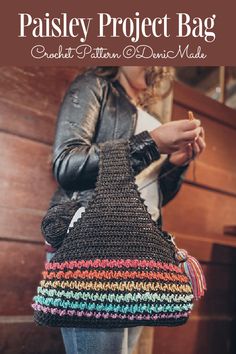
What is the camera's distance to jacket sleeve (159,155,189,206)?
0.81 meters

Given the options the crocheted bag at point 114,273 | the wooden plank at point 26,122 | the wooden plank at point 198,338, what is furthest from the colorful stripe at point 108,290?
the wooden plank at point 198,338

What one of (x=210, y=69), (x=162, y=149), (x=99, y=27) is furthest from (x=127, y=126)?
(x=210, y=69)

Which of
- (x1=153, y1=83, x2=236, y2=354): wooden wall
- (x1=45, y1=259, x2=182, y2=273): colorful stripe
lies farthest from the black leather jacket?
(x1=153, y1=83, x2=236, y2=354): wooden wall

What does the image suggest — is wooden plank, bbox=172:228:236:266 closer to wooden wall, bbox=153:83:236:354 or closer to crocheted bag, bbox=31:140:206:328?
wooden wall, bbox=153:83:236:354

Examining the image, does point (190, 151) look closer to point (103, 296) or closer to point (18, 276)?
point (103, 296)

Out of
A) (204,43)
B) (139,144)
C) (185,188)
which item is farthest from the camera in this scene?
(185,188)

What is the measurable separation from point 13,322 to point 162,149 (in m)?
0.64

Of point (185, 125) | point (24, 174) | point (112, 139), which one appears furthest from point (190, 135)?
point (24, 174)

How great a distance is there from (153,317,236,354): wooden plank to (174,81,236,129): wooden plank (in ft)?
2.77

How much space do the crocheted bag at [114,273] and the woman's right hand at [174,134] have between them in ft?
0.36

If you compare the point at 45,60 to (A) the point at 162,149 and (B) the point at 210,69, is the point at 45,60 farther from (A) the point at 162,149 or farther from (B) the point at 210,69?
(B) the point at 210,69

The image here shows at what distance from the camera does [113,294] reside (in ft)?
1.58

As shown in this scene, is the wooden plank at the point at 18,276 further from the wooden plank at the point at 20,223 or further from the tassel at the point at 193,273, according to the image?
the tassel at the point at 193,273

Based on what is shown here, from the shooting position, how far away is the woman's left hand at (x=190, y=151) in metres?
0.70
